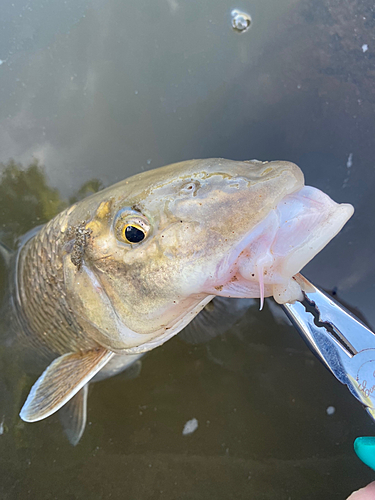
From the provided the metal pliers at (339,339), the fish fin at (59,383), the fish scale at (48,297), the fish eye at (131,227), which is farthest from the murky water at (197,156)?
the fish eye at (131,227)

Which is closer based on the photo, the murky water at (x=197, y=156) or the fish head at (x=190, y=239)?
the fish head at (x=190, y=239)

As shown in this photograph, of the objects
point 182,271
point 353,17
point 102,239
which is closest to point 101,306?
point 102,239

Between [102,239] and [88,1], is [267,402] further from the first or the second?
[88,1]

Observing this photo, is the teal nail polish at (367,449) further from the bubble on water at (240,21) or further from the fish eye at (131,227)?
the bubble on water at (240,21)

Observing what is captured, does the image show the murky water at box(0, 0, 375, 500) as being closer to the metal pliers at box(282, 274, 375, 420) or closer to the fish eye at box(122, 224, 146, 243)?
the metal pliers at box(282, 274, 375, 420)

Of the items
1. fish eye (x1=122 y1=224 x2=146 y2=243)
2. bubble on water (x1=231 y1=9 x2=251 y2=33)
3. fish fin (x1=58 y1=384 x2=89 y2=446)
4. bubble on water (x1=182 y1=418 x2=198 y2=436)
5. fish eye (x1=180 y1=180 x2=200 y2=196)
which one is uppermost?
bubble on water (x1=231 y1=9 x2=251 y2=33)

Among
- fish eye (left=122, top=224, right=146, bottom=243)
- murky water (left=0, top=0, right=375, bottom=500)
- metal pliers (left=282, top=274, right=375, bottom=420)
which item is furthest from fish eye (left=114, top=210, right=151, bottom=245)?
murky water (left=0, top=0, right=375, bottom=500)
